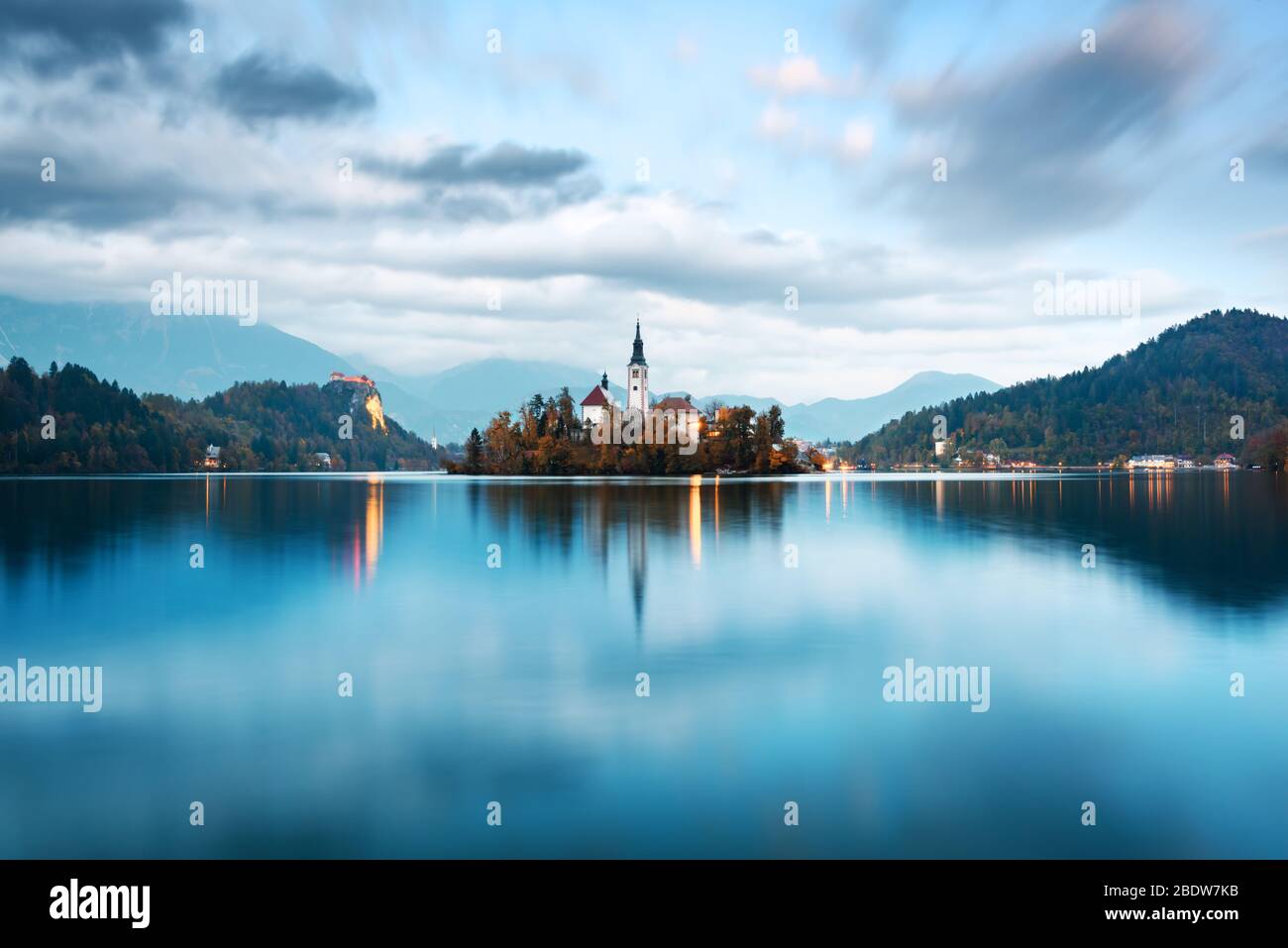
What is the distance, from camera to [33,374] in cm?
18500

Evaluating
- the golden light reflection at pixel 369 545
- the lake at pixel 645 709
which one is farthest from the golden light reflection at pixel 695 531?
the golden light reflection at pixel 369 545

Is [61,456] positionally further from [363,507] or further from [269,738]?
[269,738]

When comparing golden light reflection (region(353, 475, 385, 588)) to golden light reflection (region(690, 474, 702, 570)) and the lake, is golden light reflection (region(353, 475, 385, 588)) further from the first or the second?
golden light reflection (region(690, 474, 702, 570))

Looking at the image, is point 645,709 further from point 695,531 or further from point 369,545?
point 695,531

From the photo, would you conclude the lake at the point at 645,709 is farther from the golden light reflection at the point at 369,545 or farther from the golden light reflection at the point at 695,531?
the golden light reflection at the point at 695,531

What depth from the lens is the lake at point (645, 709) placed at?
9.99 metres

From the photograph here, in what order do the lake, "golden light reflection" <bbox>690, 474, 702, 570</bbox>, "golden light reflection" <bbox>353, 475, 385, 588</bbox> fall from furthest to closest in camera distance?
"golden light reflection" <bbox>690, 474, 702, 570</bbox> < "golden light reflection" <bbox>353, 475, 385, 588</bbox> < the lake

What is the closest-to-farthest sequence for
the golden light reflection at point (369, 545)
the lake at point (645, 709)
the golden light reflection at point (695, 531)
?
the lake at point (645, 709), the golden light reflection at point (369, 545), the golden light reflection at point (695, 531)

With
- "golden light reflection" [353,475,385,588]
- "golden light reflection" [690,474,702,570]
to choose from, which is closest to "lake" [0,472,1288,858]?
"golden light reflection" [353,475,385,588]

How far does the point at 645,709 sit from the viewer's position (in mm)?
14859

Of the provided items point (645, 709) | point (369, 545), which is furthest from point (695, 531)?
point (645, 709)

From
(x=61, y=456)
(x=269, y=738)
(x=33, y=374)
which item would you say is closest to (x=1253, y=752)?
(x=269, y=738)

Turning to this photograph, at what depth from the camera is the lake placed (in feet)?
32.8

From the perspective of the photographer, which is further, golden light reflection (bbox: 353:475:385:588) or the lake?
golden light reflection (bbox: 353:475:385:588)
